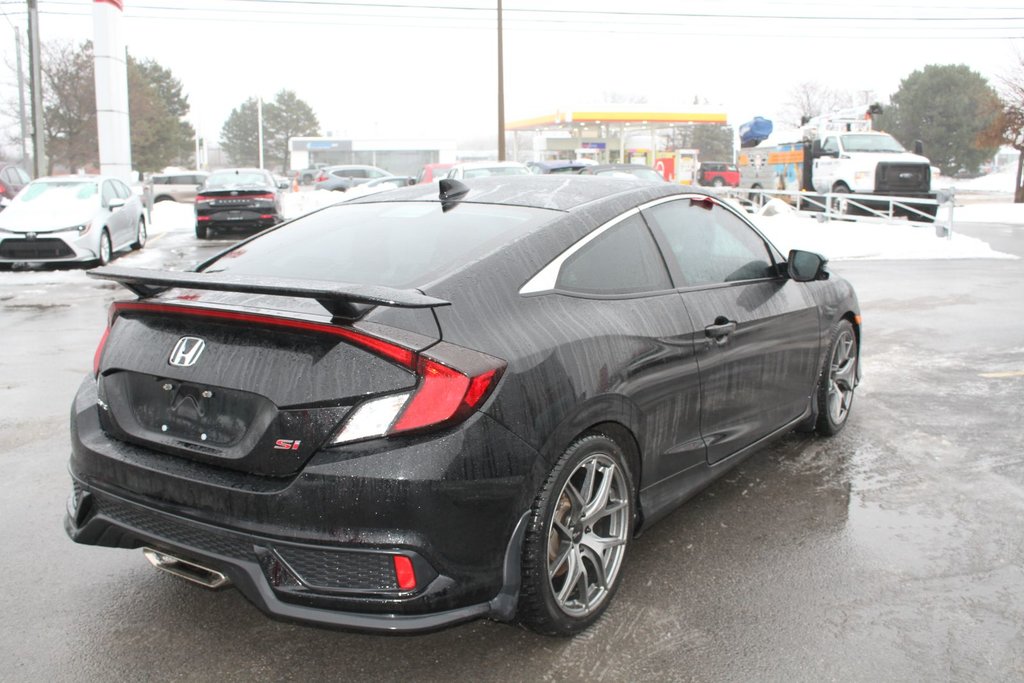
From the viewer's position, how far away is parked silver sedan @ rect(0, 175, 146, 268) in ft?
46.8

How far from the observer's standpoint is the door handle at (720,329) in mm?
3865

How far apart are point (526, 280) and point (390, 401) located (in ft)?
2.52

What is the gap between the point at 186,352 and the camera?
2904mm

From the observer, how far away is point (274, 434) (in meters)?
2.66

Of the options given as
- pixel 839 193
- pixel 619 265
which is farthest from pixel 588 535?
pixel 839 193

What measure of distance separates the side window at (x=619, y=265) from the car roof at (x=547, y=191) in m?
0.18

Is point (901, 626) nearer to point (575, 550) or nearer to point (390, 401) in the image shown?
point (575, 550)

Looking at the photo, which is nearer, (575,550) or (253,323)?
(253,323)

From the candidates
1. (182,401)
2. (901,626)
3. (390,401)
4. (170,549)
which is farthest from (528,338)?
(901,626)

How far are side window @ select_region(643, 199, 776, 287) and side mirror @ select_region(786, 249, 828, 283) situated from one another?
0.11 meters

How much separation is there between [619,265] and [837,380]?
247cm

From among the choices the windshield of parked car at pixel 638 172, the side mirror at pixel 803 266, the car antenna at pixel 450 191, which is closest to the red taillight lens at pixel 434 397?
the car antenna at pixel 450 191

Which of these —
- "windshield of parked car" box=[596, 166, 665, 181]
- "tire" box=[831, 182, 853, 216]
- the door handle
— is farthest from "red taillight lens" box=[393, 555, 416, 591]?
"tire" box=[831, 182, 853, 216]

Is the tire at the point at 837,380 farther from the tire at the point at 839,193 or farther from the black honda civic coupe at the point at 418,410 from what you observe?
the tire at the point at 839,193
